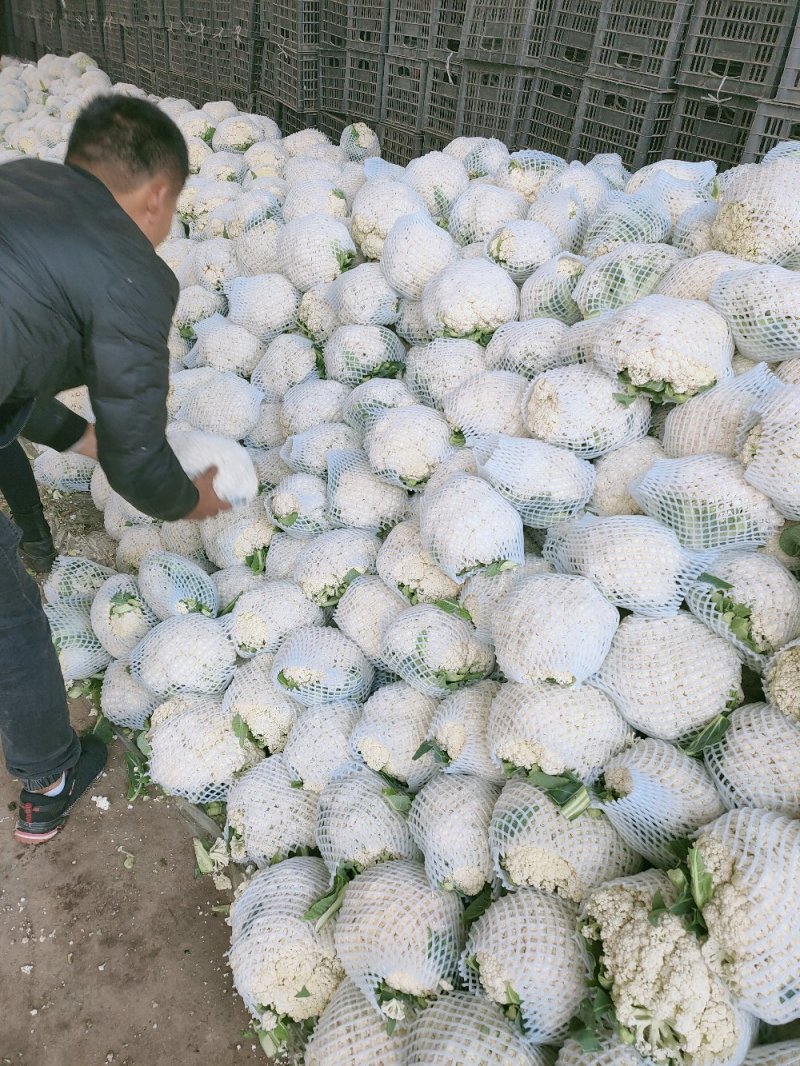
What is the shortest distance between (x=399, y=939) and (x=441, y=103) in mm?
4006

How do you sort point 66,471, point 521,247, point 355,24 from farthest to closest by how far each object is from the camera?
1. point 355,24
2. point 66,471
3. point 521,247

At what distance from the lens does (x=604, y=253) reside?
2.37 metres

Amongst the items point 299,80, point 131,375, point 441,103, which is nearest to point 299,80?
point 299,80

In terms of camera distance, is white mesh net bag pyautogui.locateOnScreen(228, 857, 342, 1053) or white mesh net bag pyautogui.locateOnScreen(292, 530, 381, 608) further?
white mesh net bag pyautogui.locateOnScreen(292, 530, 381, 608)

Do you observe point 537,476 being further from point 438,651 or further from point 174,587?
point 174,587

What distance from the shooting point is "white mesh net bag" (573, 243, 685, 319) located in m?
2.18

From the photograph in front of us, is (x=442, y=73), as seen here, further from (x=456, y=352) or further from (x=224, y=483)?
(x=224, y=483)

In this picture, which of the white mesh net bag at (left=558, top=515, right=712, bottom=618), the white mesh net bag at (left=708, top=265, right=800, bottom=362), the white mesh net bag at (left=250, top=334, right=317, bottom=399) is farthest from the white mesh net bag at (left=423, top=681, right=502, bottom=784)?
the white mesh net bag at (left=250, top=334, right=317, bottom=399)

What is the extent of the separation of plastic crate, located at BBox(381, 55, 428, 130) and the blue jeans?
3.33 metres

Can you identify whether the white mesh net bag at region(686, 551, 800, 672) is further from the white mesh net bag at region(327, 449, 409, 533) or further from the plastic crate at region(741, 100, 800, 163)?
the plastic crate at region(741, 100, 800, 163)

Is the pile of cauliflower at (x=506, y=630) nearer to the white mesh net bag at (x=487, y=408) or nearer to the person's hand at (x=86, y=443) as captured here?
the white mesh net bag at (x=487, y=408)

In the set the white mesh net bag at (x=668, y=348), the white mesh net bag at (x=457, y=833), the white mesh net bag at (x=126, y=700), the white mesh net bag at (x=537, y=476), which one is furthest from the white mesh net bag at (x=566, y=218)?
the white mesh net bag at (x=126, y=700)

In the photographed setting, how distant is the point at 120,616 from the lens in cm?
255

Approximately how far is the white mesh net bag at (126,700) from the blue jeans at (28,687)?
6.6 inches
